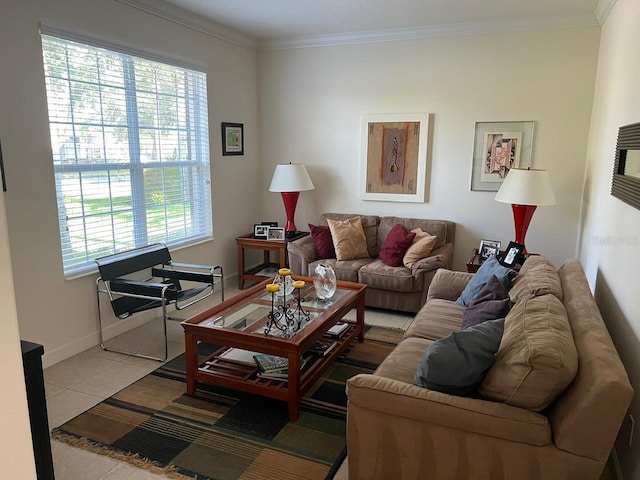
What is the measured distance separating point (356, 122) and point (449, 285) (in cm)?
227

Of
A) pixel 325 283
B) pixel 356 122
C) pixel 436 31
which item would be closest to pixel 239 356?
pixel 325 283

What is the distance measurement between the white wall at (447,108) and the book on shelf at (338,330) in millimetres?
1809

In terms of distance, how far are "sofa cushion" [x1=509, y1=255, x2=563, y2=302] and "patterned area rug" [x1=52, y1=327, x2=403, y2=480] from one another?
1206 mm

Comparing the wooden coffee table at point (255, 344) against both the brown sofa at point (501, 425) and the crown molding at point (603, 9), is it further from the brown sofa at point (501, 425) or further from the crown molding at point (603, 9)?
the crown molding at point (603, 9)

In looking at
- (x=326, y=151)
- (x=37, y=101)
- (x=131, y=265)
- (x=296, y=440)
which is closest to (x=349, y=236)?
(x=326, y=151)

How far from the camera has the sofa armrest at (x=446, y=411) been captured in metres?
1.64

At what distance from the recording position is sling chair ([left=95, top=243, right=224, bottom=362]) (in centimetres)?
334

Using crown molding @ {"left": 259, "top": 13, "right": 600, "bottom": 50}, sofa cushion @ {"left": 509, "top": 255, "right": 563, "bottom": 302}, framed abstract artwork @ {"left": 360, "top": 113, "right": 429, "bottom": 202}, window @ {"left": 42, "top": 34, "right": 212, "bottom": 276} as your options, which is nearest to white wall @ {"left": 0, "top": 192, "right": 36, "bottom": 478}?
sofa cushion @ {"left": 509, "top": 255, "right": 563, "bottom": 302}

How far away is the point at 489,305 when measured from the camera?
2508 millimetres

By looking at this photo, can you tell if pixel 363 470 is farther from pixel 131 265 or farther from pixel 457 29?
pixel 457 29

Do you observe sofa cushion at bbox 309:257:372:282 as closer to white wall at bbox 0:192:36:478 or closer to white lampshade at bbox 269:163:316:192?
white lampshade at bbox 269:163:316:192

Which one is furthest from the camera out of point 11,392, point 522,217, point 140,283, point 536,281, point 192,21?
point 192,21

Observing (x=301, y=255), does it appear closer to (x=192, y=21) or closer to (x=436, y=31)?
(x=192, y=21)

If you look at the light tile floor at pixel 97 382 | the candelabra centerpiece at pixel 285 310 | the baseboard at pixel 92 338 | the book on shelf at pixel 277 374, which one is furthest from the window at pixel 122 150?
the book on shelf at pixel 277 374
